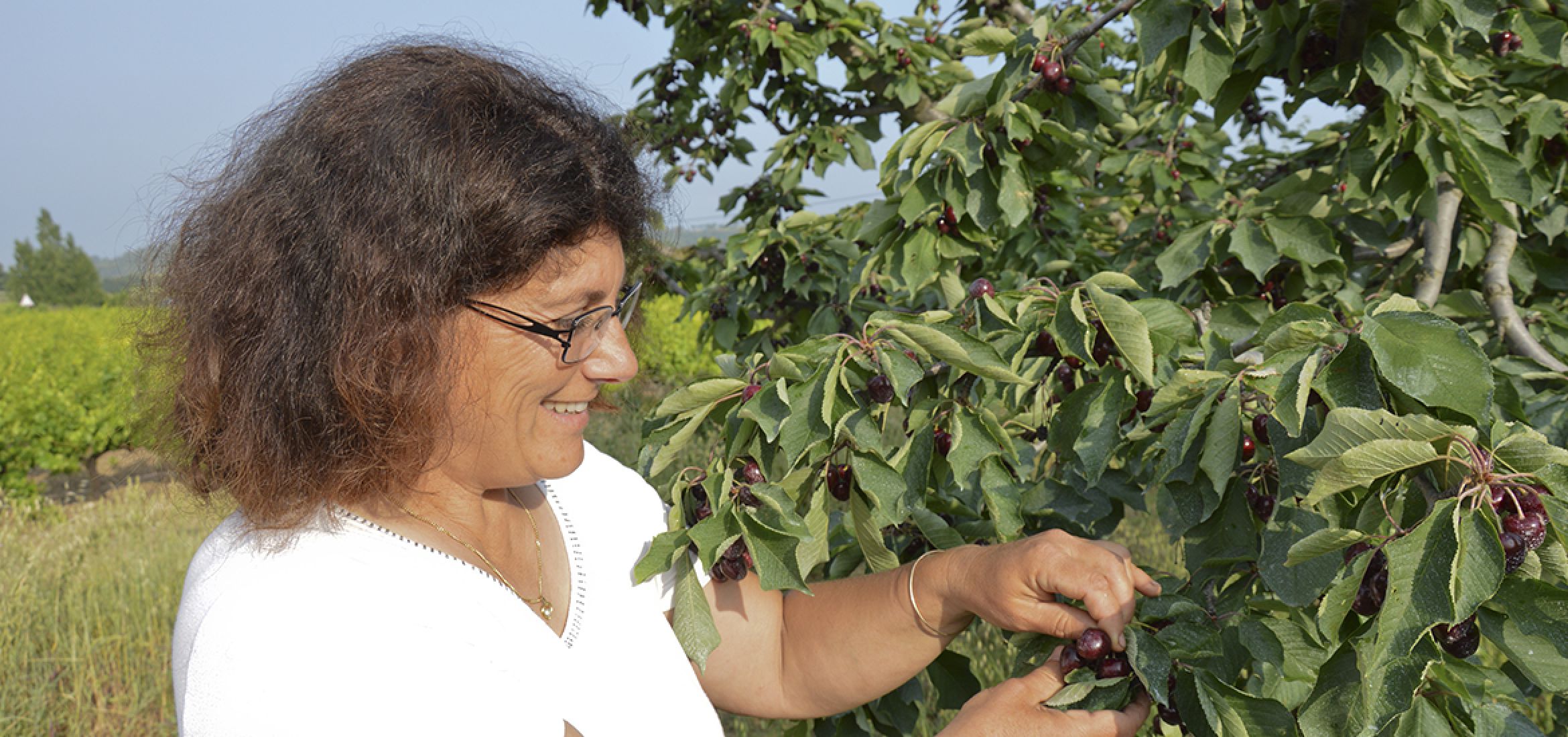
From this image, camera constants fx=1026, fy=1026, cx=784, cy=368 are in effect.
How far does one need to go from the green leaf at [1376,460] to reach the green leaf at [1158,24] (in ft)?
3.29

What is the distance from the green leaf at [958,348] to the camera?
1.30 meters

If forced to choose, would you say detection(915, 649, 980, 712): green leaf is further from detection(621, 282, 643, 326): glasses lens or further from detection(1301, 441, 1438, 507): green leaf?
detection(1301, 441, 1438, 507): green leaf

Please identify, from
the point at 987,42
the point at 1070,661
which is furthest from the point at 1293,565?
the point at 987,42

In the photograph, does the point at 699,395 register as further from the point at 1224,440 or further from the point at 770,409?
the point at 1224,440

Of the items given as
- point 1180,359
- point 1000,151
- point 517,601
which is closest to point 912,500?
point 1180,359

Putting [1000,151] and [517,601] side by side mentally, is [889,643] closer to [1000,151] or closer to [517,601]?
[517,601]

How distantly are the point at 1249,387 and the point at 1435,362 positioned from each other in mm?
245

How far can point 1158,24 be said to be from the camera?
67.6 inches

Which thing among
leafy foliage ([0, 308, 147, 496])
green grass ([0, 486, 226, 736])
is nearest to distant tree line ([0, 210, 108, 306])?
leafy foliage ([0, 308, 147, 496])

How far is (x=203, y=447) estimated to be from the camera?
4.69ft

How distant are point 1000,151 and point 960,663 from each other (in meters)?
0.93

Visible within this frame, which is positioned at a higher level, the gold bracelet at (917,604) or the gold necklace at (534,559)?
the gold necklace at (534,559)

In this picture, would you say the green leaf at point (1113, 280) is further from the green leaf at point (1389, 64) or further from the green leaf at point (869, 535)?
the green leaf at point (1389, 64)

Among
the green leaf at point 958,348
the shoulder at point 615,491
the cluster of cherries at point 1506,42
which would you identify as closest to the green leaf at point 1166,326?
the green leaf at point 958,348
